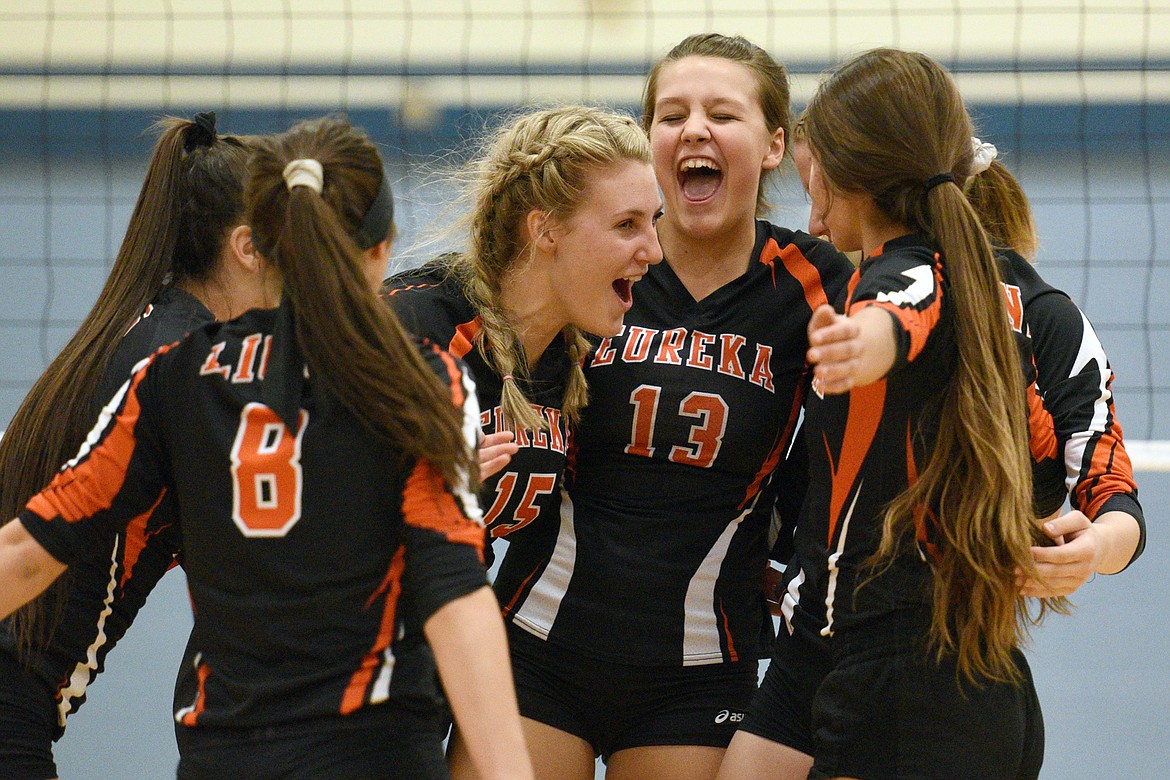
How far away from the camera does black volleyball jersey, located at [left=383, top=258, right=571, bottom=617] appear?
8.47ft

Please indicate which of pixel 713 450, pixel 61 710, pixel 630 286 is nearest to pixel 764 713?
pixel 713 450

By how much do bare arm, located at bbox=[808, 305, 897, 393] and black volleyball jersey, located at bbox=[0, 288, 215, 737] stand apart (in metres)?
1.11

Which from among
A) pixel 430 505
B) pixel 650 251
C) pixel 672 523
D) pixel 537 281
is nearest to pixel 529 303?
pixel 537 281

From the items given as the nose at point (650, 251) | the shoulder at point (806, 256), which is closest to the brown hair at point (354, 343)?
the nose at point (650, 251)

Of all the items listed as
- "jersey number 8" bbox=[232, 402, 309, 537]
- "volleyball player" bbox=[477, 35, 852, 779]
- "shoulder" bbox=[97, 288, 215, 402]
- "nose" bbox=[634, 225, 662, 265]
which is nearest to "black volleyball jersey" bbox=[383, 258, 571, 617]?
"volleyball player" bbox=[477, 35, 852, 779]

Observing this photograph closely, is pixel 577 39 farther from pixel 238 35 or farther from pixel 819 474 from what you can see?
pixel 819 474

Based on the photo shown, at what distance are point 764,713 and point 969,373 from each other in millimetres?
859

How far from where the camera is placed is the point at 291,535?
5.54 feet

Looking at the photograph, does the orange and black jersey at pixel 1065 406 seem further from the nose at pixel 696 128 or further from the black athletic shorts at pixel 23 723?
the black athletic shorts at pixel 23 723

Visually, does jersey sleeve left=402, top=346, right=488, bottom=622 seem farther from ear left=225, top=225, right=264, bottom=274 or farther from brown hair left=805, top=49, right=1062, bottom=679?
ear left=225, top=225, right=264, bottom=274

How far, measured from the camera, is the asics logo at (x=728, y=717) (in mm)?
2680

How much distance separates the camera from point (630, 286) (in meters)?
2.77

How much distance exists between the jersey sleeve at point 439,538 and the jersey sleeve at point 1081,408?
1.20 metres

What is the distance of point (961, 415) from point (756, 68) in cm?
125
